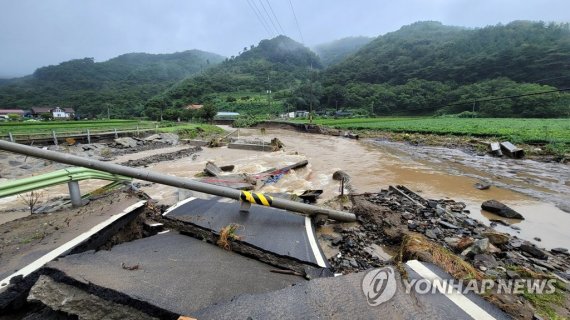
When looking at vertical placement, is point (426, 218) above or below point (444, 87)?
below

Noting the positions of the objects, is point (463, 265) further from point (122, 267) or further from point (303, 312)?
point (122, 267)

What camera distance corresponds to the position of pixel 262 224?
409cm

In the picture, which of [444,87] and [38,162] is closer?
[38,162]

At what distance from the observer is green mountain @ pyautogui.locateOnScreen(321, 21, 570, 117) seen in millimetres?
57612

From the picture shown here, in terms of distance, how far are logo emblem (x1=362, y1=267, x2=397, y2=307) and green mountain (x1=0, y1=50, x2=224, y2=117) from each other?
9828 centimetres

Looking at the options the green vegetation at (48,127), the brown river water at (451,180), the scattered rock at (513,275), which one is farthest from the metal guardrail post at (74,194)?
the green vegetation at (48,127)

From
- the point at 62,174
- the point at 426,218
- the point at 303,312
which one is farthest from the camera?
the point at 426,218

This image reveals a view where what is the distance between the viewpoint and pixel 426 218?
637 cm

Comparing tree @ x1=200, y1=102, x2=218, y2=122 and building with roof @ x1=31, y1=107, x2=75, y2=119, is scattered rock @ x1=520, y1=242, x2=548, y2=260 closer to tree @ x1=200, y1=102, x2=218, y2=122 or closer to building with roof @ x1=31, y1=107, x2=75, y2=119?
tree @ x1=200, y1=102, x2=218, y2=122

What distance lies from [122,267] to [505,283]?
177 inches

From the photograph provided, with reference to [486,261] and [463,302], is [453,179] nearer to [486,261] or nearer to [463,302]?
[486,261]

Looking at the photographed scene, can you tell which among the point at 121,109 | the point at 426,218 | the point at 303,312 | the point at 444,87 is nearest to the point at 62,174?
the point at 303,312

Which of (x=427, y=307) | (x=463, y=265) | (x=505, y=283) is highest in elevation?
(x=427, y=307)

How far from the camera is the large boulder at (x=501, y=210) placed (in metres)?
7.19
